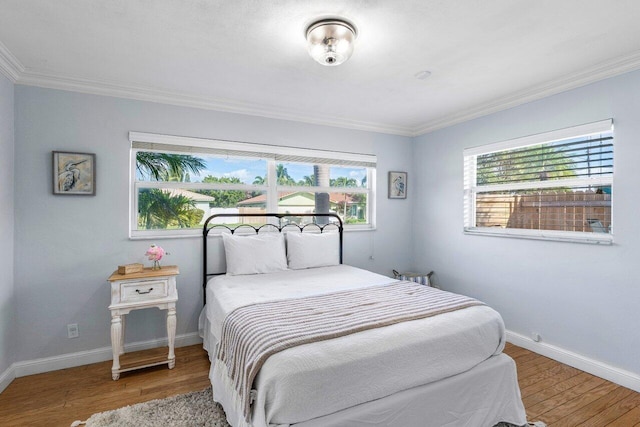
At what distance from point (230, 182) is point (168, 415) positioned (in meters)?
2.23

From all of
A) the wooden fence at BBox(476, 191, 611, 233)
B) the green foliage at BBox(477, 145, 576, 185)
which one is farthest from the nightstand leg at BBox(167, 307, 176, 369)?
the green foliage at BBox(477, 145, 576, 185)

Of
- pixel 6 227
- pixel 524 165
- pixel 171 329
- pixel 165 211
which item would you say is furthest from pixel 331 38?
pixel 6 227

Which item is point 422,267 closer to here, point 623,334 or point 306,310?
point 623,334

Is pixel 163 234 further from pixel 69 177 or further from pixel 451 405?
pixel 451 405

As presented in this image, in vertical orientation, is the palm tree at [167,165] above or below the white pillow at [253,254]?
above

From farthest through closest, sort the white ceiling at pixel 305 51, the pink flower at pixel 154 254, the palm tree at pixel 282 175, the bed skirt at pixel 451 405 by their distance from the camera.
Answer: the palm tree at pixel 282 175 → the pink flower at pixel 154 254 → the white ceiling at pixel 305 51 → the bed skirt at pixel 451 405

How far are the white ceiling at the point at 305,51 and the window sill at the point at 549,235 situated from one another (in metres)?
1.31

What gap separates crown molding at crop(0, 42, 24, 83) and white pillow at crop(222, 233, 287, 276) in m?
2.09

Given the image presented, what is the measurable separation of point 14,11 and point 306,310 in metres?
2.48

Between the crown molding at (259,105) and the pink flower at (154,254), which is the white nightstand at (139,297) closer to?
the pink flower at (154,254)

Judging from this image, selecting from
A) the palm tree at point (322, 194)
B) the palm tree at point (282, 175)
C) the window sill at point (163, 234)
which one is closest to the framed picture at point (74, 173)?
the window sill at point (163, 234)

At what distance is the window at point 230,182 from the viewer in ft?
10.5

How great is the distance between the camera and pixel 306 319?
6.22ft

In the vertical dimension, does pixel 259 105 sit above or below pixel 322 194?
above
